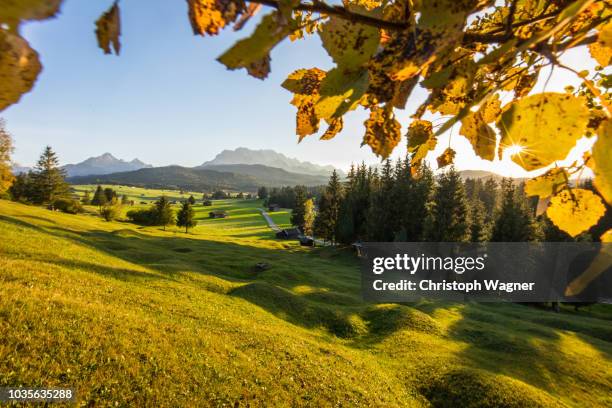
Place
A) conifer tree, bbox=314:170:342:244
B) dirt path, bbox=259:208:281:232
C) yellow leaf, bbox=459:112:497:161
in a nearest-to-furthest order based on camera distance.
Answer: yellow leaf, bbox=459:112:497:161 → conifer tree, bbox=314:170:342:244 → dirt path, bbox=259:208:281:232

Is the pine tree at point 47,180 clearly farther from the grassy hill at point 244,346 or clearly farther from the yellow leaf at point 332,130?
the yellow leaf at point 332,130

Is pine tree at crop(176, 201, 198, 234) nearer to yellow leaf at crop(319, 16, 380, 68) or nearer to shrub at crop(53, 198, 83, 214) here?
shrub at crop(53, 198, 83, 214)

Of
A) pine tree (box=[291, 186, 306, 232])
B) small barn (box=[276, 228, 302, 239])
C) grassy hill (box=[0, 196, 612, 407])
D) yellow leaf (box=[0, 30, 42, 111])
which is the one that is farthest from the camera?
pine tree (box=[291, 186, 306, 232])

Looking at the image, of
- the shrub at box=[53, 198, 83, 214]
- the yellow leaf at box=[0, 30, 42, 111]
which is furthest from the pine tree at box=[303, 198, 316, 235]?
the yellow leaf at box=[0, 30, 42, 111]

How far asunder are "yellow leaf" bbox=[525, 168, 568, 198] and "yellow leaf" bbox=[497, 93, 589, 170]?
1.98 feet

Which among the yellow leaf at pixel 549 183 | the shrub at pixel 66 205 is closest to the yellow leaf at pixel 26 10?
the yellow leaf at pixel 549 183

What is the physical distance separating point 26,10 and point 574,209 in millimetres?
1754

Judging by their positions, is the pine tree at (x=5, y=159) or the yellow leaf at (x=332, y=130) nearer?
the yellow leaf at (x=332, y=130)

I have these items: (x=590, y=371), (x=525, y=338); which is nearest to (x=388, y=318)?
(x=525, y=338)

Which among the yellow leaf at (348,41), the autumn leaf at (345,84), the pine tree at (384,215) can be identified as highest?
the yellow leaf at (348,41)

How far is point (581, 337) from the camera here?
20.3 metres

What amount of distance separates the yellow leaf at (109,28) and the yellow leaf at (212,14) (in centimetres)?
15

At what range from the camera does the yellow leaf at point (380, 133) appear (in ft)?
3.21

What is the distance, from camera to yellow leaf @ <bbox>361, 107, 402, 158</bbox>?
978 millimetres
